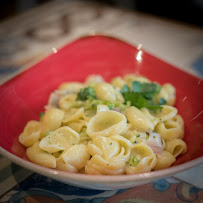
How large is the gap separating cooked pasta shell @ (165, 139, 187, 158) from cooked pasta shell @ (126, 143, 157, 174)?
9 cm

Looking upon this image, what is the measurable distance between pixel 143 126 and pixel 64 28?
1.48 m

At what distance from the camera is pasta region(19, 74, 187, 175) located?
0.73 m

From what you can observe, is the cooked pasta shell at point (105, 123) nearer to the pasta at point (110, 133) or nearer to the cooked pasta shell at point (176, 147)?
the pasta at point (110, 133)

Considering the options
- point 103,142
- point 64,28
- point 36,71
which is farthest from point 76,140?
point 64,28

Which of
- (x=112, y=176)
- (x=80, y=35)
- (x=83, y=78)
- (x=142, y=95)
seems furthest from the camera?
(x=80, y=35)

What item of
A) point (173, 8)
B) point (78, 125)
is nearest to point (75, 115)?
point (78, 125)

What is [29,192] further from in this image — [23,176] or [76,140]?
[76,140]

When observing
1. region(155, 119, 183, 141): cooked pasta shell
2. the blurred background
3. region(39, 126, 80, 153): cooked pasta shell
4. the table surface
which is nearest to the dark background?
the blurred background

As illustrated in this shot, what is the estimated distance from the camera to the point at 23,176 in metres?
0.84

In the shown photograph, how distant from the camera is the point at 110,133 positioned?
77 cm

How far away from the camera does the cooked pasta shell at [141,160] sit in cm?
71

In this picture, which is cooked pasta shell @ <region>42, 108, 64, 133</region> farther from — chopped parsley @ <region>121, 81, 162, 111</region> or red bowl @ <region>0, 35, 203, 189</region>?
chopped parsley @ <region>121, 81, 162, 111</region>

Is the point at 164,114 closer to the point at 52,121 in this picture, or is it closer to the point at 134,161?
the point at 134,161

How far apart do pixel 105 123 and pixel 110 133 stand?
0.07m
